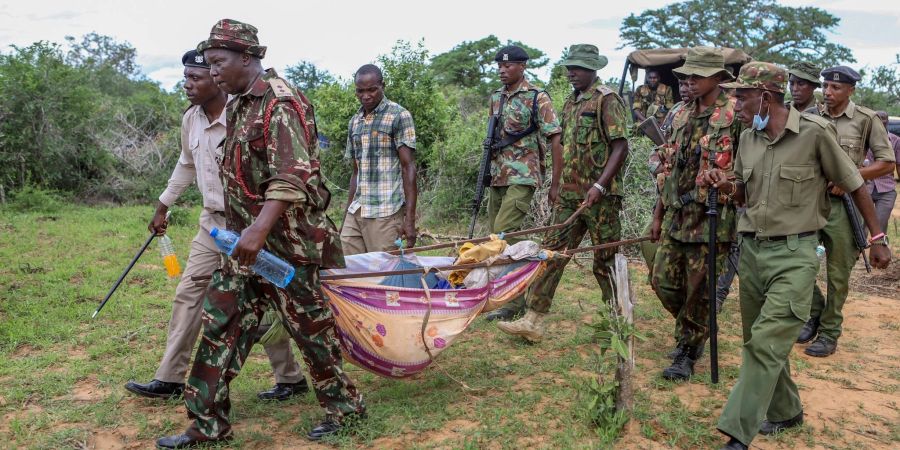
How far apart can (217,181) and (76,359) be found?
196 cm

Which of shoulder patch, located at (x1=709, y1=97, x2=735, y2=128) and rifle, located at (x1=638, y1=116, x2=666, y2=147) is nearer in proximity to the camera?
shoulder patch, located at (x1=709, y1=97, x2=735, y2=128)

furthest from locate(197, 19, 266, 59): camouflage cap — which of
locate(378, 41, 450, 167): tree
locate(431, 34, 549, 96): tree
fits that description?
locate(431, 34, 549, 96): tree

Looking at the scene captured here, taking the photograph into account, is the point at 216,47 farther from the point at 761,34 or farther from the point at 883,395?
the point at 761,34

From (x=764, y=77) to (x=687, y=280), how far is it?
1445 mm

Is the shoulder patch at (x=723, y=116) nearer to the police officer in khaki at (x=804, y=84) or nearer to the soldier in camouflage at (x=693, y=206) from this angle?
the soldier in camouflage at (x=693, y=206)

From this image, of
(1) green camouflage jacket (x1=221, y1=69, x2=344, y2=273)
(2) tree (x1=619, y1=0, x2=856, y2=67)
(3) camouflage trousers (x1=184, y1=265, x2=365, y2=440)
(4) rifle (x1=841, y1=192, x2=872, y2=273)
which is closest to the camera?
(1) green camouflage jacket (x1=221, y1=69, x2=344, y2=273)

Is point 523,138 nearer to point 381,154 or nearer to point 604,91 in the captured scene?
point 604,91

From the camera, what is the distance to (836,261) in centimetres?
516

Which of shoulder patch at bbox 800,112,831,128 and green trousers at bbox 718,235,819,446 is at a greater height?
shoulder patch at bbox 800,112,831,128

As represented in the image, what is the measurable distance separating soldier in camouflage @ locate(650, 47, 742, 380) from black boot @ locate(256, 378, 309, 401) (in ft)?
7.31

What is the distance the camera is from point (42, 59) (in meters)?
11.5

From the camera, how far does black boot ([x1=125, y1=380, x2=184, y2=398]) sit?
163 inches

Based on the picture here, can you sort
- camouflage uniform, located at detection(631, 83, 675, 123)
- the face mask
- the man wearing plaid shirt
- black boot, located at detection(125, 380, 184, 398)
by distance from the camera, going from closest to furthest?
1. the face mask
2. black boot, located at detection(125, 380, 184, 398)
3. the man wearing plaid shirt
4. camouflage uniform, located at detection(631, 83, 675, 123)

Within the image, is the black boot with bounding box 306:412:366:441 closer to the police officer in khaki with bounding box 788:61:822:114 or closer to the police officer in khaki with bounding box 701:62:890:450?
the police officer in khaki with bounding box 701:62:890:450
